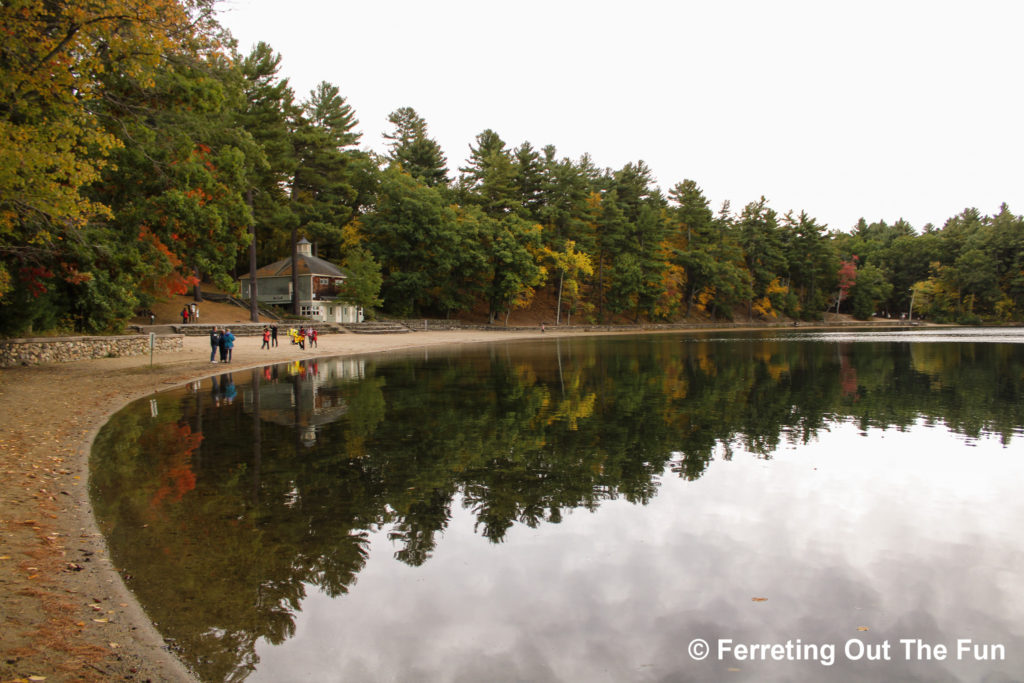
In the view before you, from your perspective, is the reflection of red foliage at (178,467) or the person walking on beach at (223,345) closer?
the reflection of red foliage at (178,467)

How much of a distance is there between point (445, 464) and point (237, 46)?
46.7ft

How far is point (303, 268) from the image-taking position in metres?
58.2

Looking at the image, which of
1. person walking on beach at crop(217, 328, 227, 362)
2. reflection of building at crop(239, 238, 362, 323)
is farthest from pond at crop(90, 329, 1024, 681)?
reflection of building at crop(239, 238, 362, 323)

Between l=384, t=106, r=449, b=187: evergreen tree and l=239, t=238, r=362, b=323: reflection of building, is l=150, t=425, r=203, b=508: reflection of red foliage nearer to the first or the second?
l=239, t=238, r=362, b=323: reflection of building

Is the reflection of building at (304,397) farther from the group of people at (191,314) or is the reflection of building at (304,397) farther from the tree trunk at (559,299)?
the tree trunk at (559,299)

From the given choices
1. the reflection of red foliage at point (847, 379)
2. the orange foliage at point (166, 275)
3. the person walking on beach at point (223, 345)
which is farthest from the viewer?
the orange foliage at point (166, 275)

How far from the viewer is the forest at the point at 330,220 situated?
14375mm

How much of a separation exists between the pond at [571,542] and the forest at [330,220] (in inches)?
325

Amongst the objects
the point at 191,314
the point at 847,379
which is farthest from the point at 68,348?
the point at 847,379

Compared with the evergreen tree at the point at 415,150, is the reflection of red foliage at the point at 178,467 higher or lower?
lower

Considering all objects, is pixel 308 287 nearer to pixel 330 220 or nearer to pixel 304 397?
pixel 330 220

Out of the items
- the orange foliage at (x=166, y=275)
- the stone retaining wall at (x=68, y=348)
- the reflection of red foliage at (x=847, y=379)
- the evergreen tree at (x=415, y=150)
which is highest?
the evergreen tree at (x=415, y=150)

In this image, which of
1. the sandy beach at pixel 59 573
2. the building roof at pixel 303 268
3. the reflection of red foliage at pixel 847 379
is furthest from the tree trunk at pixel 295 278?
the reflection of red foliage at pixel 847 379

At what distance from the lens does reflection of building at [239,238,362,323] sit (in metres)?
57.9
